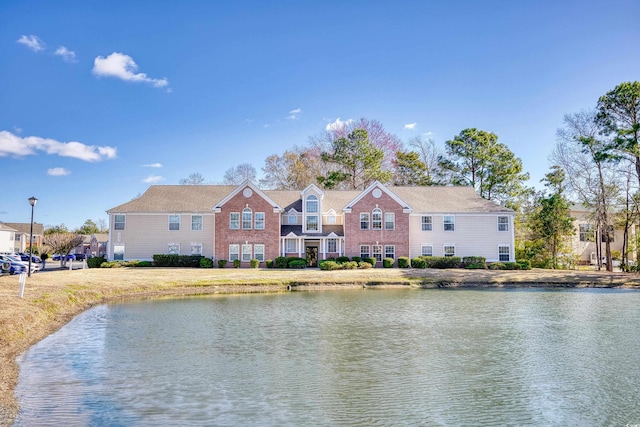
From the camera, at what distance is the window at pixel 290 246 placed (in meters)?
44.1

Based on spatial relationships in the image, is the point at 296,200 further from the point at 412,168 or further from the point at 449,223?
the point at 412,168

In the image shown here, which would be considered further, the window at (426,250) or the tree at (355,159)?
the tree at (355,159)

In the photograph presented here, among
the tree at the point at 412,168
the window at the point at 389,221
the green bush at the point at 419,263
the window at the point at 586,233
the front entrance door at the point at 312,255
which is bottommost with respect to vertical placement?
the green bush at the point at 419,263

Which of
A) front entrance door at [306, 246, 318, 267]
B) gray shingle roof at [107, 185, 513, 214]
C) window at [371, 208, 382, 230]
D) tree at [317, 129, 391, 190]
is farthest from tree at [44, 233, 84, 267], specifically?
window at [371, 208, 382, 230]

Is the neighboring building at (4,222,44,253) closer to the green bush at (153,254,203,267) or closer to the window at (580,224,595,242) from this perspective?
the green bush at (153,254,203,267)

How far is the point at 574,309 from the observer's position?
72.9ft

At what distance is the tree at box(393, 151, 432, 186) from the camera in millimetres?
60531

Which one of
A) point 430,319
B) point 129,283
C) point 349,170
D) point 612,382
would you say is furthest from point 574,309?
point 349,170

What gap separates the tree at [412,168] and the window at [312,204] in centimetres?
2021

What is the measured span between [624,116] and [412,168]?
25.1m

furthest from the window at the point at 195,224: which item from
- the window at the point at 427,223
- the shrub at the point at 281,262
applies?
the window at the point at 427,223

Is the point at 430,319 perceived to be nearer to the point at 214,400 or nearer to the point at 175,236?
the point at 214,400

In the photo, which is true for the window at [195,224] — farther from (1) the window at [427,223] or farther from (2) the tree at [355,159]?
(1) the window at [427,223]

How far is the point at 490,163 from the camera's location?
5566 centimetres
